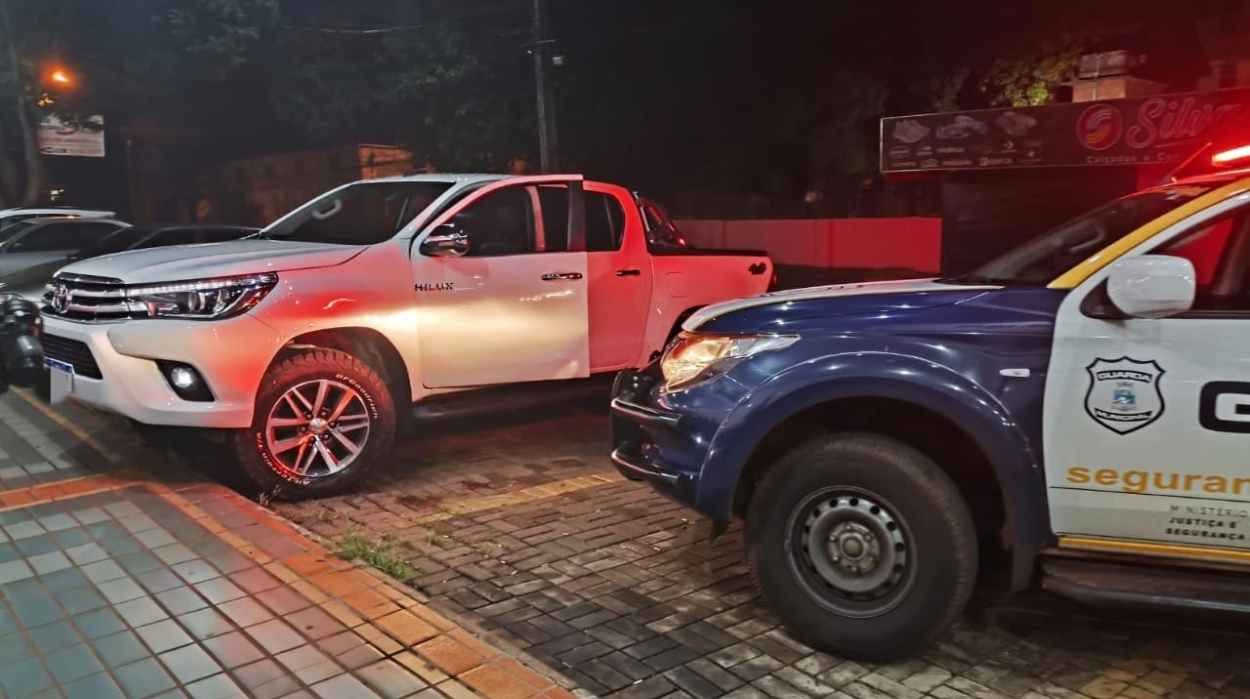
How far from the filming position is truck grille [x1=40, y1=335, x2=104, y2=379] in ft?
17.5

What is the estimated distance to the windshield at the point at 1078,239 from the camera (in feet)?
11.6

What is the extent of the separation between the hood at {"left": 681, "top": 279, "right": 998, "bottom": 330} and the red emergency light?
132cm

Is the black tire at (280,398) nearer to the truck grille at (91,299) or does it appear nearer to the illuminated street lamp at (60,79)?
the truck grille at (91,299)

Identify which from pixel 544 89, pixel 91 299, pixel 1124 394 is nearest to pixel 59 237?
pixel 91 299

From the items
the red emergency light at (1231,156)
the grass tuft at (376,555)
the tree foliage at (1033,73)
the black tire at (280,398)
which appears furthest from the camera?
the tree foliage at (1033,73)

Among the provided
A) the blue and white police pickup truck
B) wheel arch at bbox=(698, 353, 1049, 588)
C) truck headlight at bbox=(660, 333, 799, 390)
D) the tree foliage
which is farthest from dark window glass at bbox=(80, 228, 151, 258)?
the tree foliage

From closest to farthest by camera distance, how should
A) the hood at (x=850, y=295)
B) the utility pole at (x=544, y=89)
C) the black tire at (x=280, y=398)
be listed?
the hood at (x=850, y=295) < the black tire at (x=280, y=398) < the utility pole at (x=544, y=89)

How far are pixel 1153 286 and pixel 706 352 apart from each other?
163 cm

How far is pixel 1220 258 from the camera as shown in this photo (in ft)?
12.7

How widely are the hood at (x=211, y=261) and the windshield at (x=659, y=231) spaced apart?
7.98ft

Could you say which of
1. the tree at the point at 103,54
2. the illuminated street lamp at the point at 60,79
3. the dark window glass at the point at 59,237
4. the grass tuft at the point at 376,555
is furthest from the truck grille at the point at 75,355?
the illuminated street lamp at the point at 60,79

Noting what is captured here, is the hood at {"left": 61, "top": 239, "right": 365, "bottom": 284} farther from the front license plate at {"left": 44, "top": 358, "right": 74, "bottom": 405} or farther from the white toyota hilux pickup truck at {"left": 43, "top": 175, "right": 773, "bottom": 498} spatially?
the front license plate at {"left": 44, "top": 358, "right": 74, "bottom": 405}

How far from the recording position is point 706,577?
451 cm

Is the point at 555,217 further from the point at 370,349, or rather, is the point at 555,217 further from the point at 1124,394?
the point at 1124,394
